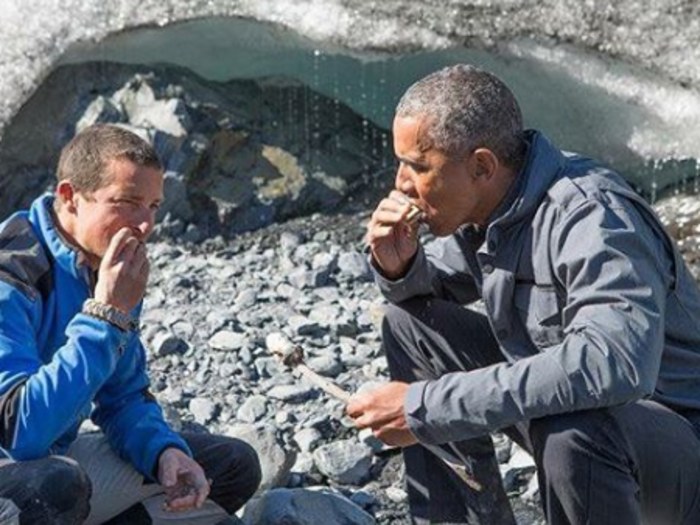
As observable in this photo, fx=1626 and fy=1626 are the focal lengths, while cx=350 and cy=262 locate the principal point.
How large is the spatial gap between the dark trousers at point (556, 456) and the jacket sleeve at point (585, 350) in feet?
0.34

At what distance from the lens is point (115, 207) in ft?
15.3

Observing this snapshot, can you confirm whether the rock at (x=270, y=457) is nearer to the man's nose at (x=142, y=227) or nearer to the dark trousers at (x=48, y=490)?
the dark trousers at (x=48, y=490)

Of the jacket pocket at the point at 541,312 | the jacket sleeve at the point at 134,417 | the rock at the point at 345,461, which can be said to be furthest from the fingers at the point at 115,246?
the rock at the point at 345,461

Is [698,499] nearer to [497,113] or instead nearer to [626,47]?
[497,113]

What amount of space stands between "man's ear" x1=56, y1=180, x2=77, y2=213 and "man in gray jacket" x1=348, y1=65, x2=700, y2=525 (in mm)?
907

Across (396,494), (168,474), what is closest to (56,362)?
(168,474)

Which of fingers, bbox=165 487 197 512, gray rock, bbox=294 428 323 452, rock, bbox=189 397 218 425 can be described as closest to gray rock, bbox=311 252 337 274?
rock, bbox=189 397 218 425

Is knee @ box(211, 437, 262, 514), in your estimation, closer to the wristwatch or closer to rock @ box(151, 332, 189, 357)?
the wristwatch

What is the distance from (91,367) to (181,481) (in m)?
0.59

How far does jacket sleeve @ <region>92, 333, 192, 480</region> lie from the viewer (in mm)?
4922

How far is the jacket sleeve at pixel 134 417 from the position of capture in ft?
16.1

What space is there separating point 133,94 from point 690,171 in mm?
2855

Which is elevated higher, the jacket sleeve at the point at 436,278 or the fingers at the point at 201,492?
the jacket sleeve at the point at 436,278

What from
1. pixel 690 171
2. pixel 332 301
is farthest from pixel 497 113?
pixel 690 171
